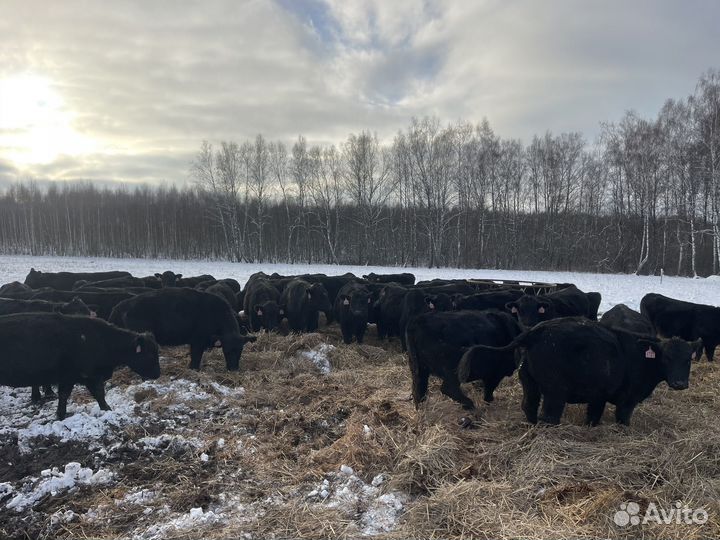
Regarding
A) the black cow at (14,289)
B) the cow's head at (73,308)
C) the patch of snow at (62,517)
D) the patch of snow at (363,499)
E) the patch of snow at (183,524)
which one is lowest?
the patch of snow at (62,517)

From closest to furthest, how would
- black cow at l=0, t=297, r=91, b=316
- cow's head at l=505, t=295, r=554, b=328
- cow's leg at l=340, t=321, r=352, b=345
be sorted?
1. black cow at l=0, t=297, r=91, b=316
2. cow's head at l=505, t=295, r=554, b=328
3. cow's leg at l=340, t=321, r=352, b=345

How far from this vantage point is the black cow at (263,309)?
42.5ft

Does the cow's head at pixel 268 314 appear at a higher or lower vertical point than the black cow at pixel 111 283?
lower

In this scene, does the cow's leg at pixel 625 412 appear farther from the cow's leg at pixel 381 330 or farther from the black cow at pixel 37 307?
the black cow at pixel 37 307

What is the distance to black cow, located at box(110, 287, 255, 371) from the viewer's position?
30.8 ft

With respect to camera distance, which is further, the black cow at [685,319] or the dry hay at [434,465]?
the black cow at [685,319]

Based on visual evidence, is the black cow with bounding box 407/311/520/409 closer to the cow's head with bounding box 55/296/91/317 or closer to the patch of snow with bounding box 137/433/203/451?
the patch of snow with bounding box 137/433/203/451

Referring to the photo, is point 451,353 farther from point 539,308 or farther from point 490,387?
point 539,308

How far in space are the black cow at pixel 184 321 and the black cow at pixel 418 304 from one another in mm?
3727

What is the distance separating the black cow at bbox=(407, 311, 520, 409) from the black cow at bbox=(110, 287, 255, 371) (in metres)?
4.03

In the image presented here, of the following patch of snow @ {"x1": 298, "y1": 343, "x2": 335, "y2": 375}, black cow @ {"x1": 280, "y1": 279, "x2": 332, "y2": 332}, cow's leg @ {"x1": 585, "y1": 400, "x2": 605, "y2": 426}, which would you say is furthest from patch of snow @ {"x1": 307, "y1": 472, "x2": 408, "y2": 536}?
black cow @ {"x1": 280, "y1": 279, "x2": 332, "y2": 332}

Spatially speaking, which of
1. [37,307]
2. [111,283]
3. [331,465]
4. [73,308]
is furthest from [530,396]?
[111,283]

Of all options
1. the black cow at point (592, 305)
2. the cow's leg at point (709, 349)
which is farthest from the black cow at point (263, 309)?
the cow's leg at point (709, 349)

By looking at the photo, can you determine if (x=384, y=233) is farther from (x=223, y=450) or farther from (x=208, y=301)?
(x=223, y=450)
